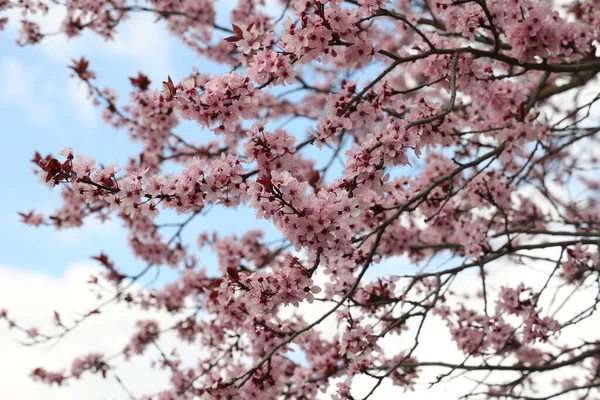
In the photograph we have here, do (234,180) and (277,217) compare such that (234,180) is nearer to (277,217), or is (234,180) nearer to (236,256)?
(277,217)

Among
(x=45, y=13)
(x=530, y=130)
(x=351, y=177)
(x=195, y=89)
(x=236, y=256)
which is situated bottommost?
(x=351, y=177)

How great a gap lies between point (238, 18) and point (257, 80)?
4.47 meters

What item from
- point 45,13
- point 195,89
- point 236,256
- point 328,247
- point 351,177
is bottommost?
point 328,247

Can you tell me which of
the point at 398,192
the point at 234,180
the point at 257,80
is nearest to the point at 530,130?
the point at 398,192

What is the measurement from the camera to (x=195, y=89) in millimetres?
2705

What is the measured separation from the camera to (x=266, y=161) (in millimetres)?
2766

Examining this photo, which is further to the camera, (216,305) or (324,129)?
(216,305)

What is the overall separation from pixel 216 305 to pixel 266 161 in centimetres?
201

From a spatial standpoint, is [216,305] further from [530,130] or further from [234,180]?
[530,130]

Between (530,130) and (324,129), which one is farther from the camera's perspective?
(530,130)

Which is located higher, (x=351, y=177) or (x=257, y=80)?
(x=257, y=80)

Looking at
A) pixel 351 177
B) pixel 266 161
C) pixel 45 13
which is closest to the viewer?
pixel 351 177

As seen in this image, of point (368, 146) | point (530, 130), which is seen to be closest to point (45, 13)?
point (368, 146)

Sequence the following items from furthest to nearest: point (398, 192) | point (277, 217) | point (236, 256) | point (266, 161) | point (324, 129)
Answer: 1. point (236, 256)
2. point (398, 192)
3. point (324, 129)
4. point (266, 161)
5. point (277, 217)
